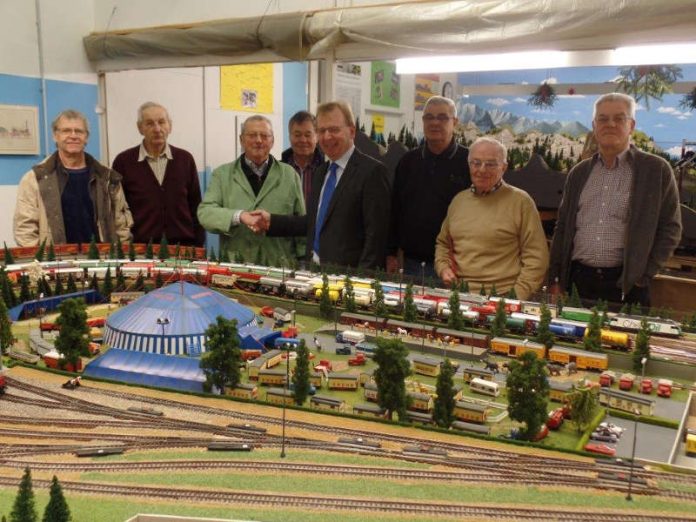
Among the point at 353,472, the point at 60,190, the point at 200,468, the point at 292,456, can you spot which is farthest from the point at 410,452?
the point at 60,190

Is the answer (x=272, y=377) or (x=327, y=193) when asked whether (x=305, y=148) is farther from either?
(x=272, y=377)

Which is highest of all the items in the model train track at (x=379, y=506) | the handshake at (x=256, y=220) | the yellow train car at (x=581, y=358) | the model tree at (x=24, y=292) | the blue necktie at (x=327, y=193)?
the blue necktie at (x=327, y=193)

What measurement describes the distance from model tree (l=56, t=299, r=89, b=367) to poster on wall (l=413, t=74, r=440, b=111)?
927cm

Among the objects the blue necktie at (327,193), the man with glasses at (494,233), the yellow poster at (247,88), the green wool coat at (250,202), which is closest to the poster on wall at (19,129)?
the yellow poster at (247,88)

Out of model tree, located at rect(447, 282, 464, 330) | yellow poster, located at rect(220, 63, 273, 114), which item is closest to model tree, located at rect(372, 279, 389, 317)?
model tree, located at rect(447, 282, 464, 330)

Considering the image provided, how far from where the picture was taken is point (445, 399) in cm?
546

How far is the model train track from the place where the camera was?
4.17 meters

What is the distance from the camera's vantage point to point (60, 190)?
1002cm

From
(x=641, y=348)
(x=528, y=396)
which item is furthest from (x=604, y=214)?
(x=528, y=396)

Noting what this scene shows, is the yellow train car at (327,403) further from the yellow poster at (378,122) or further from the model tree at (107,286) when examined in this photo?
the yellow poster at (378,122)

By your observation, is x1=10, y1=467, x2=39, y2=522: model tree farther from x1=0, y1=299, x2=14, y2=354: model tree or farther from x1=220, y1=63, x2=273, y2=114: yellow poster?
x1=220, y1=63, x2=273, y2=114: yellow poster

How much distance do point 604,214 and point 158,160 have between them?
23.4ft

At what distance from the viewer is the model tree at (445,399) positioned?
5453mm

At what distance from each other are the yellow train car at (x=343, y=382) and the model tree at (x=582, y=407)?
6.64ft
